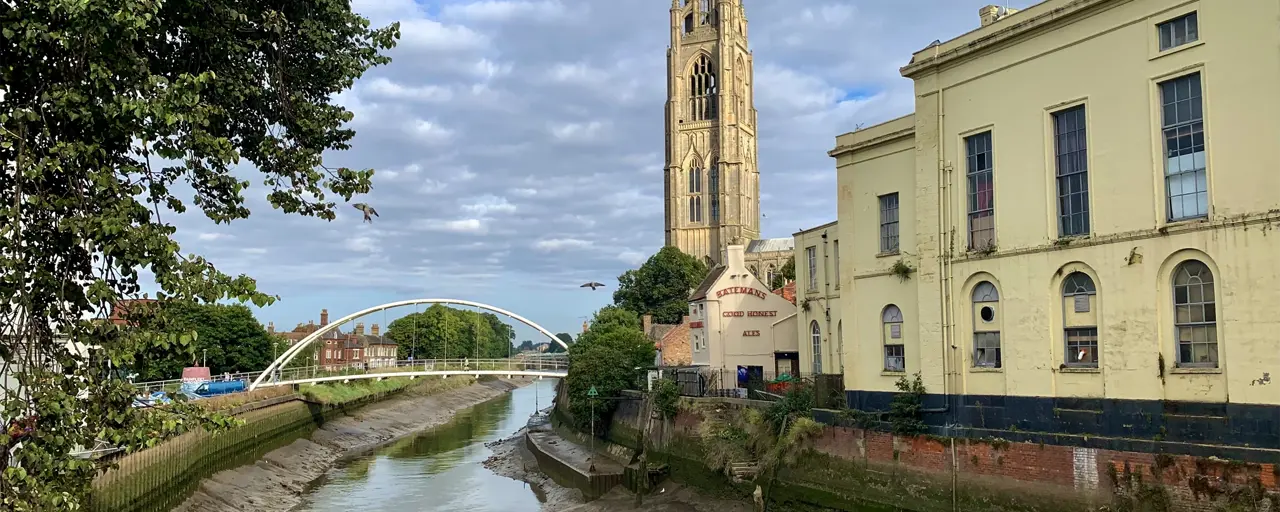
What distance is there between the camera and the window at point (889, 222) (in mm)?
26188

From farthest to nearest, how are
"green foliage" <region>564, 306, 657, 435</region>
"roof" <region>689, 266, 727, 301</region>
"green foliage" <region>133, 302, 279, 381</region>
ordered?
1. "green foliage" <region>133, 302, 279, 381</region>
2. "roof" <region>689, 266, 727, 301</region>
3. "green foliage" <region>564, 306, 657, 435</region>

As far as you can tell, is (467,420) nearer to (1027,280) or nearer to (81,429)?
(1027,280)

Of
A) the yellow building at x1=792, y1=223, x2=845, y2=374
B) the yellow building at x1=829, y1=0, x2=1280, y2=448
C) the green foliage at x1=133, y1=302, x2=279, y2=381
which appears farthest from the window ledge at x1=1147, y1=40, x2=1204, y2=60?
the green foliage at x1=133, y1=302, x2=279, y2=381

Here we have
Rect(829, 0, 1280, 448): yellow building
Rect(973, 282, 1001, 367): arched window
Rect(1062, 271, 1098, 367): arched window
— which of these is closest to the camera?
Rect(829, 0, 1280, 448): yellow building

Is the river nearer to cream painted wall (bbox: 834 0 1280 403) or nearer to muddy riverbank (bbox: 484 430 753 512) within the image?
muddy riverbank (bbox: 484 430 753 512)

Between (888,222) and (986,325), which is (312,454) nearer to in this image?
(888,222)

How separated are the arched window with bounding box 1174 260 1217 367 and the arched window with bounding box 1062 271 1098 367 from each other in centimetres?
180

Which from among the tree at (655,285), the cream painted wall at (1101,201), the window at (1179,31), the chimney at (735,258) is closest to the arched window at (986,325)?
the cream painted wall at (1101,201)

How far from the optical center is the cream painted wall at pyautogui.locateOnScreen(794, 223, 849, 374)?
105 feet

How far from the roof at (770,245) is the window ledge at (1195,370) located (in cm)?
9502

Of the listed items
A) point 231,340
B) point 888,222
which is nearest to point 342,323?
point 231,340

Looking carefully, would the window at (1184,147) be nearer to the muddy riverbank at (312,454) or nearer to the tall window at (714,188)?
the muddy riverbank at (312,454)

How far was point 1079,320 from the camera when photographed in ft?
66.3

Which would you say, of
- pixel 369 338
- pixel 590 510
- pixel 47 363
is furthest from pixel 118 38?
pixel 369 338
